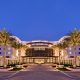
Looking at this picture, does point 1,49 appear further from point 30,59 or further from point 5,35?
point 5,35

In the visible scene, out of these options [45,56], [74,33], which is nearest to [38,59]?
[45,56]

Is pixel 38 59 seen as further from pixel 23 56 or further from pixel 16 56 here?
pixel 16 56

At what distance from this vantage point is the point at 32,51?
174 metres

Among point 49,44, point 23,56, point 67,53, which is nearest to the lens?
point 67,53

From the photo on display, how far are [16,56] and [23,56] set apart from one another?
23626 millimetres

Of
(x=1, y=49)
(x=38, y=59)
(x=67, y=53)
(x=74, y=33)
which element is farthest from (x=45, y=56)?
(x=74, y=33)

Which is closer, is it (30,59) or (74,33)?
(74,33)

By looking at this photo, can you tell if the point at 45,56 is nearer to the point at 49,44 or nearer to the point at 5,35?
the point at 49,44

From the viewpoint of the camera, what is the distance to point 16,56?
479 feet

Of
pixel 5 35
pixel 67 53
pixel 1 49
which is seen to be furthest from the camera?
pixel 67 53

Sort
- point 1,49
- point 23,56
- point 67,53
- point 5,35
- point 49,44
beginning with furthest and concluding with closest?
point 49,44 < point 23,56 < point 67,53 < point 1,49 < point 5,35

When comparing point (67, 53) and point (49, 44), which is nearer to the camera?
point (67, 53)

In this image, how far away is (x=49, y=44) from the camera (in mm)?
182125

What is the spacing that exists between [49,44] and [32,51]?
1371 cm
